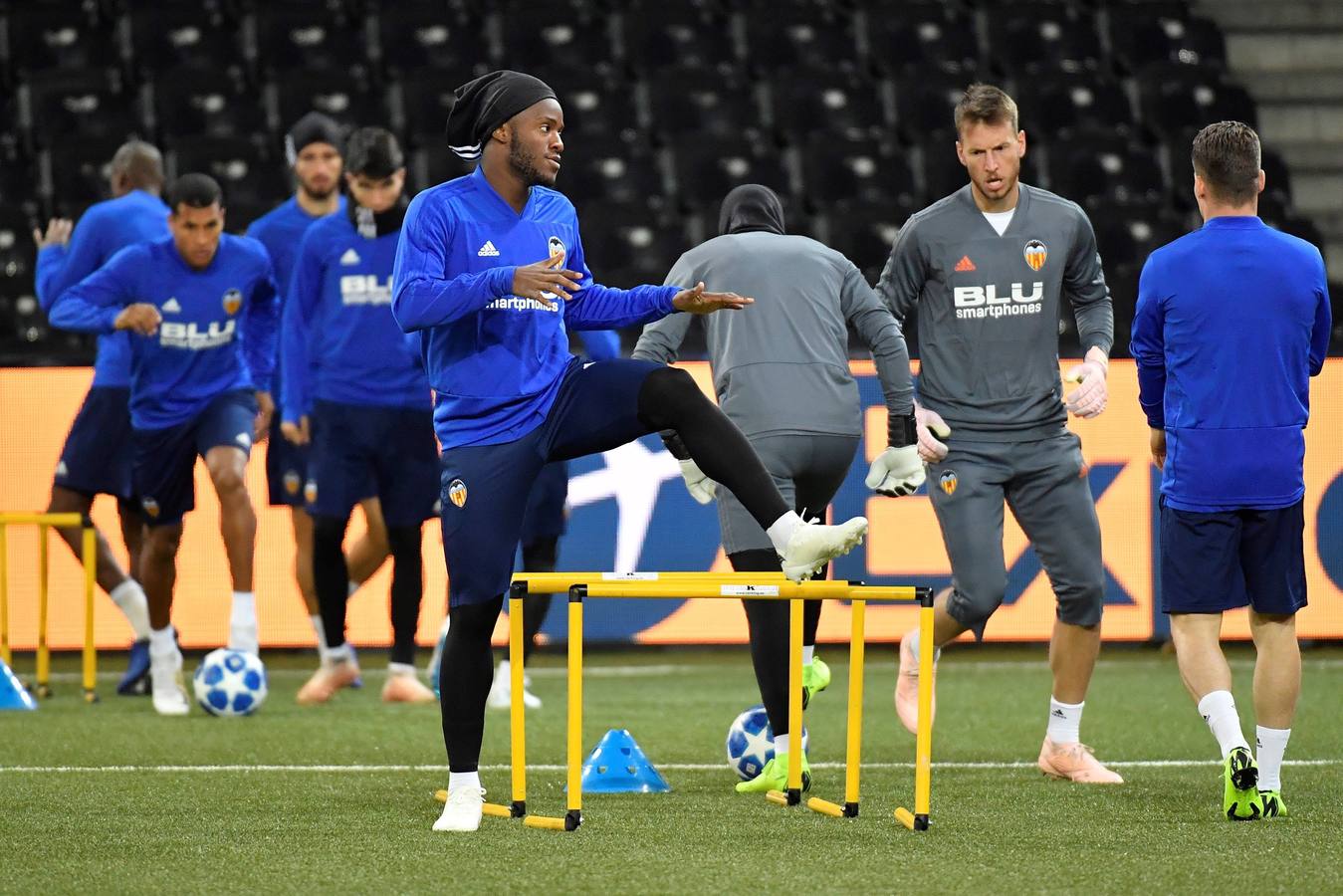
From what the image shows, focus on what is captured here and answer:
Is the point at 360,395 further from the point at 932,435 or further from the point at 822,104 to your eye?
the point at 822,104

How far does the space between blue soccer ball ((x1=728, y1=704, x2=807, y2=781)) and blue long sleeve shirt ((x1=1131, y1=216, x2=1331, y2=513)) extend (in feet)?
4.76

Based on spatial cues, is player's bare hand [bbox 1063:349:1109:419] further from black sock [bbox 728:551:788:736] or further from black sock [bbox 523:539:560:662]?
black sock [bbox 523:539:560:662]

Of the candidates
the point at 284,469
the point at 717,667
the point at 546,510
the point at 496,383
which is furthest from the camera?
the point at 717,667

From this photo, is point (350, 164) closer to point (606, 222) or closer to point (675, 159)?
point (606, 222)

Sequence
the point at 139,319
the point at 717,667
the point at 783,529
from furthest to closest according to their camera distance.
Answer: the point at 717,667 → the point at 139,319 → the point at 783,529

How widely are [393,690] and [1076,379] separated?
145 inches

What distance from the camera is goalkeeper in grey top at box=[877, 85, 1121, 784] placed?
Result: 604 cm

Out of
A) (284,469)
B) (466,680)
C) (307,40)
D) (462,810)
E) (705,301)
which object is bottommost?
(462,810)

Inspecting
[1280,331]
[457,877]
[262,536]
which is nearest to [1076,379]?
[1280,331]

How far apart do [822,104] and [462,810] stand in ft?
30.1

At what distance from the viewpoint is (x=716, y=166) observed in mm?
12648

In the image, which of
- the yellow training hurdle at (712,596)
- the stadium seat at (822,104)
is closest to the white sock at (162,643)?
the yellow training hurdle at (712,596)

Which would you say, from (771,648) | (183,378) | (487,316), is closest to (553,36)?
(183,378)

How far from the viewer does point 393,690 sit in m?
8.37
